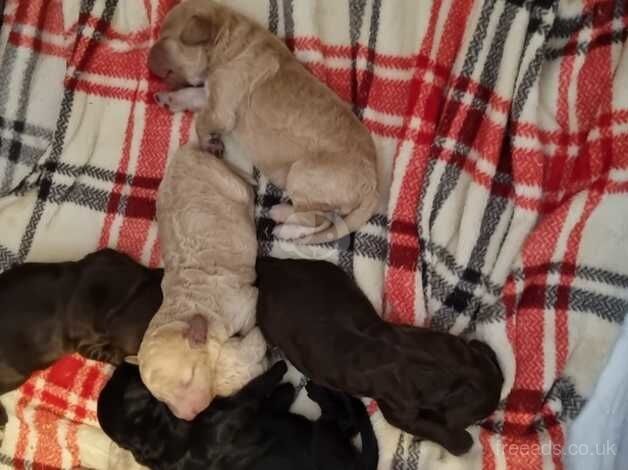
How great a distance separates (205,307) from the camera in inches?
101

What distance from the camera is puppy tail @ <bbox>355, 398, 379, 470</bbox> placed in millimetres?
2559

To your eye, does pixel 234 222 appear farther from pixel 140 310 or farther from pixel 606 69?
pixel 606 69

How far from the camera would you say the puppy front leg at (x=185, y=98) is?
2.90 metres

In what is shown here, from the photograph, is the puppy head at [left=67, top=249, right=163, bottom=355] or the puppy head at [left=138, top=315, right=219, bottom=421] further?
the puppy head at [left=67, top=249, right=163, bottom=355]

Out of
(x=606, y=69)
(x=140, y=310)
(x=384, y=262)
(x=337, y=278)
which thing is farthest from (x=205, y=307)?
(x=606, y=69)

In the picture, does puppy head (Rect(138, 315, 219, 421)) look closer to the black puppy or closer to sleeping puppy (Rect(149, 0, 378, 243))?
the black puppy

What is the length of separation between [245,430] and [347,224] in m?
0.69

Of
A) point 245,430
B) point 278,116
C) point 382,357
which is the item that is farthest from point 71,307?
point 382,357

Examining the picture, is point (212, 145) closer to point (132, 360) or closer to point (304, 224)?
point (304, 224)

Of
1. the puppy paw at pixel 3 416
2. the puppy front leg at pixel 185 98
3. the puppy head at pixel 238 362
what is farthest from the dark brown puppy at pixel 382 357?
the puppy paw at pixel 3 416

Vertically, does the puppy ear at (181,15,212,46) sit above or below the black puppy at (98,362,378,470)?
above

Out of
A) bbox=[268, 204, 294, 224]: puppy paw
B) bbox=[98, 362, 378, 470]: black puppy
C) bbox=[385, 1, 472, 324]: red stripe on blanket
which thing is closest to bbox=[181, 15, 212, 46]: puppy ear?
bbox=[268, 204, 294, 224]: puppy paw

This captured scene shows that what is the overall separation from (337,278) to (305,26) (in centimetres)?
85

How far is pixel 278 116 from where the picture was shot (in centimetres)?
263
